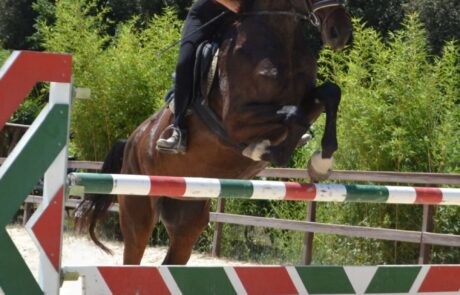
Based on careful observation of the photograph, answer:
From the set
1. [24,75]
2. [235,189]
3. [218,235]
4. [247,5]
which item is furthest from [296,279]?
[218,235]

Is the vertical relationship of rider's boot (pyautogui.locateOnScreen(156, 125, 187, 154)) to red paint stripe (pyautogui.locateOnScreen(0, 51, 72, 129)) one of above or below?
below

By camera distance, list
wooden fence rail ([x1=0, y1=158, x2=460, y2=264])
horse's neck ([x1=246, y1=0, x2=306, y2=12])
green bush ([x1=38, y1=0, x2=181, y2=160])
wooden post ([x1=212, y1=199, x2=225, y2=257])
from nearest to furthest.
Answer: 1. horse's neck ([x1=246, y1=0, x2=306, y2=12])
2. wooden fence rail ([x1=0, y1=158, x2=460, y2=264])
3. wooden post ([x1=212, y1=199, x2=225, y2=257])
4. green bush ([x1=38, y1=0, x2=181, y2=160])

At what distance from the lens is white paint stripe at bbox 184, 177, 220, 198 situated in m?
2.79

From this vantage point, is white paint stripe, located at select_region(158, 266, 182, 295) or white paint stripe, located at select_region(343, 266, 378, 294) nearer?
white paint stripe, located at select_region(158, 266, 182, 295)

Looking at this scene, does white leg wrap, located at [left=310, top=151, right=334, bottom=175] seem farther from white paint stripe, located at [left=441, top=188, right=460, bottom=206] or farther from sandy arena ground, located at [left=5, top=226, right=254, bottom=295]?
sandy arena ground, located at [left=5, top=226, right=254, bottom=295]

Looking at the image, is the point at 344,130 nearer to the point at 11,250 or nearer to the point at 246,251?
the point at 246,251

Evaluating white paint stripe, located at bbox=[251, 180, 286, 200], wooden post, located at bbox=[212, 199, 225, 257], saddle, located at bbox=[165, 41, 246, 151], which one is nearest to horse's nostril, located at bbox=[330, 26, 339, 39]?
saddle, located at bbox=[165, 41, 246, 151]

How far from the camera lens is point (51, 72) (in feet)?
7.83

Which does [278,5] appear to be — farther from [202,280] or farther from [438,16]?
[438,16]

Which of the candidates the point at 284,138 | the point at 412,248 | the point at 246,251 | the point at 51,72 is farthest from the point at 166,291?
the point at 246,251

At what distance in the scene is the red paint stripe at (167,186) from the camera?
8.97 feet

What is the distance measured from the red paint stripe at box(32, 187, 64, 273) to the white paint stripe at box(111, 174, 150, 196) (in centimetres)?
31

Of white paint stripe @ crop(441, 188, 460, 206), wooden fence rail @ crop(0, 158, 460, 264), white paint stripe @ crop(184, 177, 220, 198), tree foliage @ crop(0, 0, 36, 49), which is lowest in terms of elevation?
wooden fence rail @ crop(0, 158, 460, 264)

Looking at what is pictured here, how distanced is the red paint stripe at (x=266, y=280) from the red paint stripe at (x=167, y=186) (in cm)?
37
